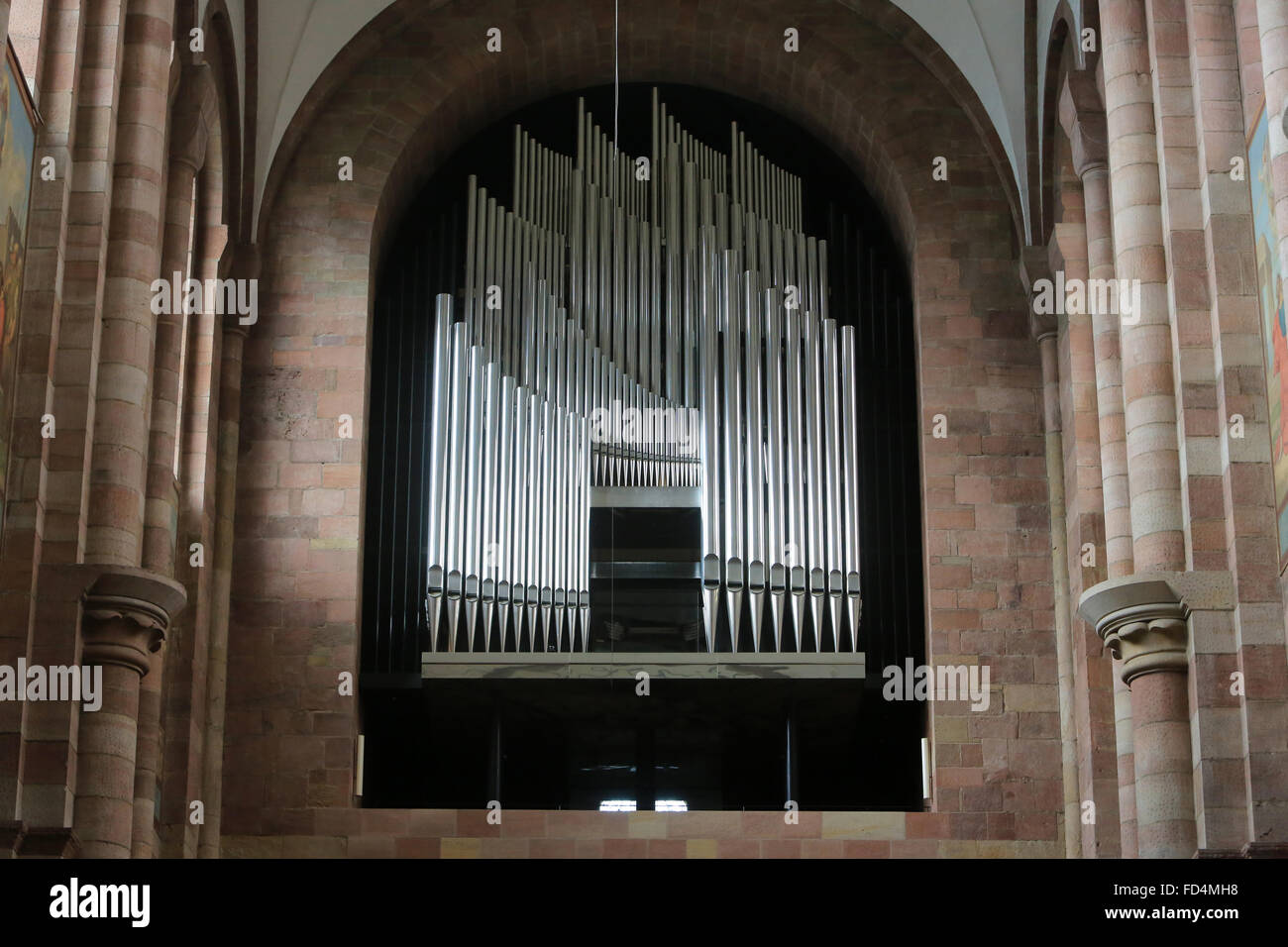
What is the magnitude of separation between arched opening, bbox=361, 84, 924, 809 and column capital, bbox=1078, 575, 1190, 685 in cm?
508

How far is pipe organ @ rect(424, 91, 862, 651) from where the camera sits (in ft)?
69.9

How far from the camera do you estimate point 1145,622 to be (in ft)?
52.1

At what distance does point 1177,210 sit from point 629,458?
6722 millimetres

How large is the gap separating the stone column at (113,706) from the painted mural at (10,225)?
991 millimetres

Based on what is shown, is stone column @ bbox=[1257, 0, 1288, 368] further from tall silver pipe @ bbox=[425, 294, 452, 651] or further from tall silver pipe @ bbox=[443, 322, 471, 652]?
tall silver pipe @ bbox=[425, 294, 452, 651]

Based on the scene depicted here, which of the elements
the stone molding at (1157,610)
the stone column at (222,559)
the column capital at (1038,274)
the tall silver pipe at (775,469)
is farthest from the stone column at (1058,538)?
the stone column at (222,559)

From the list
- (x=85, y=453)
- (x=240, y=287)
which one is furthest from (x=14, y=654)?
(x=240, y=287)

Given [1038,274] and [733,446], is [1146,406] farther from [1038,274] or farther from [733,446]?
[733,446]

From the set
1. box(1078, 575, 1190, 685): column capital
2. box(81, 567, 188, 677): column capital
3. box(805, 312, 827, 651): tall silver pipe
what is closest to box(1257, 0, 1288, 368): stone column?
box(1078, 575, 1190, 685): column capital

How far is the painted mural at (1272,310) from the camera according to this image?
15.3 m

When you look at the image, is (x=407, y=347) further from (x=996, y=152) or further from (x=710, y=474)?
(x=996, y=152)
